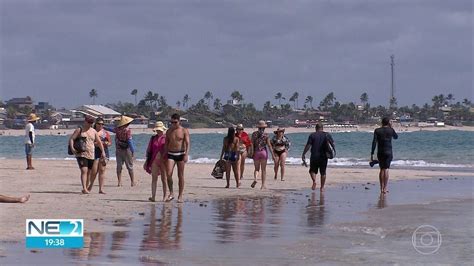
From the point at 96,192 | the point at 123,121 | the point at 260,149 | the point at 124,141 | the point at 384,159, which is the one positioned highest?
the point at 123,121

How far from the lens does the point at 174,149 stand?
16203 mm

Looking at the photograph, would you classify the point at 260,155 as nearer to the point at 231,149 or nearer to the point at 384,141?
the point at 231,149

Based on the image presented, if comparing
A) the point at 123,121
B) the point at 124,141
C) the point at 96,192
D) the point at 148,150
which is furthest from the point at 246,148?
the point at 148,150

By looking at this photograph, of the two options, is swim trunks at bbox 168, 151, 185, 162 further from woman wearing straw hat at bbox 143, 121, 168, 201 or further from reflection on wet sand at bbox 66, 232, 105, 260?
reflection on wet sand at bbox 66, 232, 105, 260

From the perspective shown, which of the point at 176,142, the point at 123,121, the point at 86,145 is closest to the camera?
the point at 176,142

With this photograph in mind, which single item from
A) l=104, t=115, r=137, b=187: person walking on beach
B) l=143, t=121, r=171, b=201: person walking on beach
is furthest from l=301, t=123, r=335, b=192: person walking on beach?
l=143, t=121, r=171, b=201: person walking on beach

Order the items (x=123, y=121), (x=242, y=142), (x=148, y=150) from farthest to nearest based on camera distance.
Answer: (x=242, y=142) → (x=123, y=121) → (x=148, y=150)

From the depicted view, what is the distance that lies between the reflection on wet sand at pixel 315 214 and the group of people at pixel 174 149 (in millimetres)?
1598

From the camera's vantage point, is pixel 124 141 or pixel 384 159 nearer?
pixel 124 141

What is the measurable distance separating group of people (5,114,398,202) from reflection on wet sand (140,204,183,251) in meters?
1.37

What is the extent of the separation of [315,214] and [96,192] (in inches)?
201

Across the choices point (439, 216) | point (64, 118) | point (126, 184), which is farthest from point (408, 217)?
point (64, 118)

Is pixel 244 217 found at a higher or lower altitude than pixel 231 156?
lower

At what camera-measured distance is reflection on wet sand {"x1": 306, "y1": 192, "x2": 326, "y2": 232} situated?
14.0 meters
